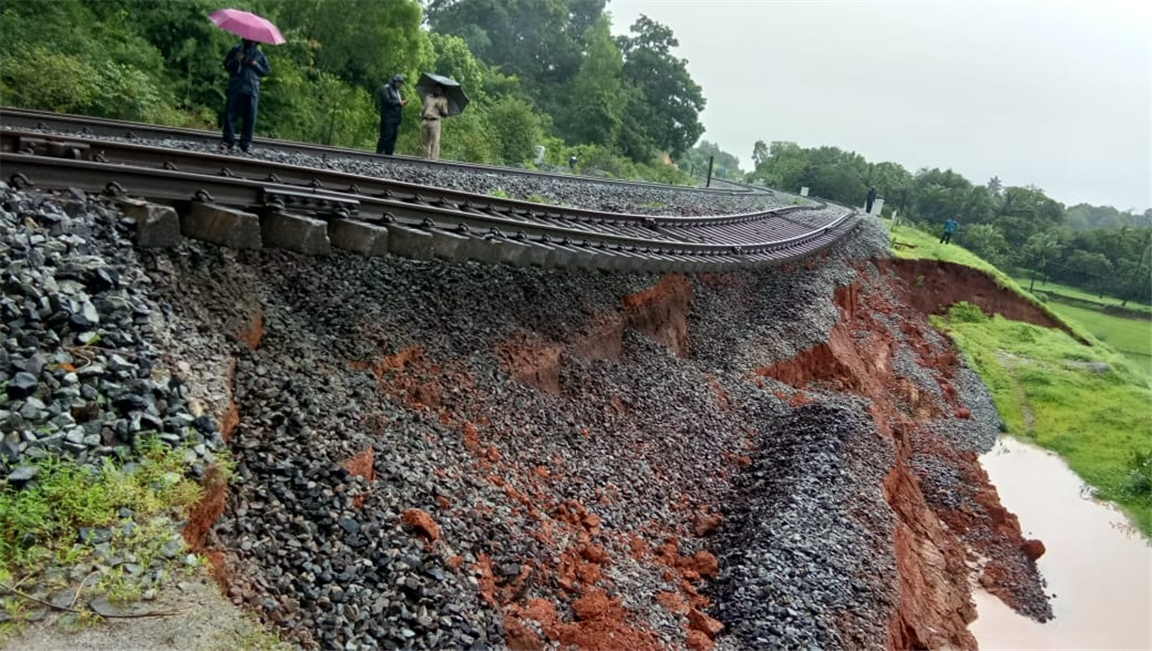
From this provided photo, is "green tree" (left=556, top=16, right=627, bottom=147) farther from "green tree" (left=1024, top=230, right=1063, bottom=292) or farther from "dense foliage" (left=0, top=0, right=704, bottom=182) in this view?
"green tree" (left=1024, top=230, right=1063, bottom=292)

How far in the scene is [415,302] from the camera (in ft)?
24.3

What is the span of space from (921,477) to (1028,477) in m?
6.33

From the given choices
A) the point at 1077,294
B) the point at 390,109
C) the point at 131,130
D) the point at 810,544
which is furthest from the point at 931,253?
the point at 1077,294

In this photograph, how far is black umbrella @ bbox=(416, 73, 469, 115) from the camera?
1384cm

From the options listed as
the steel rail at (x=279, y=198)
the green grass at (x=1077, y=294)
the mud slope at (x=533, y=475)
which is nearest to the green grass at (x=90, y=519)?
the mud slope at (x=533, y=475)

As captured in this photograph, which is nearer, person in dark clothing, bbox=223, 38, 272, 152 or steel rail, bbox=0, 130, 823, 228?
steel rail, bbox=0, 130, 823, 228

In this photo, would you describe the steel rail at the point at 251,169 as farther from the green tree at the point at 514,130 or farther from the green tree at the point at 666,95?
the green tree at the point at 666,95

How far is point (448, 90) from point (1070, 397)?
72.9 feet

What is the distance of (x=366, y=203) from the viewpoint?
6578 millimetres

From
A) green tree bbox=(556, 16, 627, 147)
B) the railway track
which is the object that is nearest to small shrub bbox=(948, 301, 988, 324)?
green tree bbox=(556, 16, 627, 147)

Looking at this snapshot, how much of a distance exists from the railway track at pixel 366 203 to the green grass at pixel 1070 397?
15.4 m

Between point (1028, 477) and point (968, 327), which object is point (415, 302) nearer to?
point (1028, 477)

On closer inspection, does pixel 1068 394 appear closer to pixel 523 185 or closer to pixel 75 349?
pixel 523 185

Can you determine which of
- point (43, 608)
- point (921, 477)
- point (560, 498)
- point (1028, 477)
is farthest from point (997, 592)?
point (43, 608)
